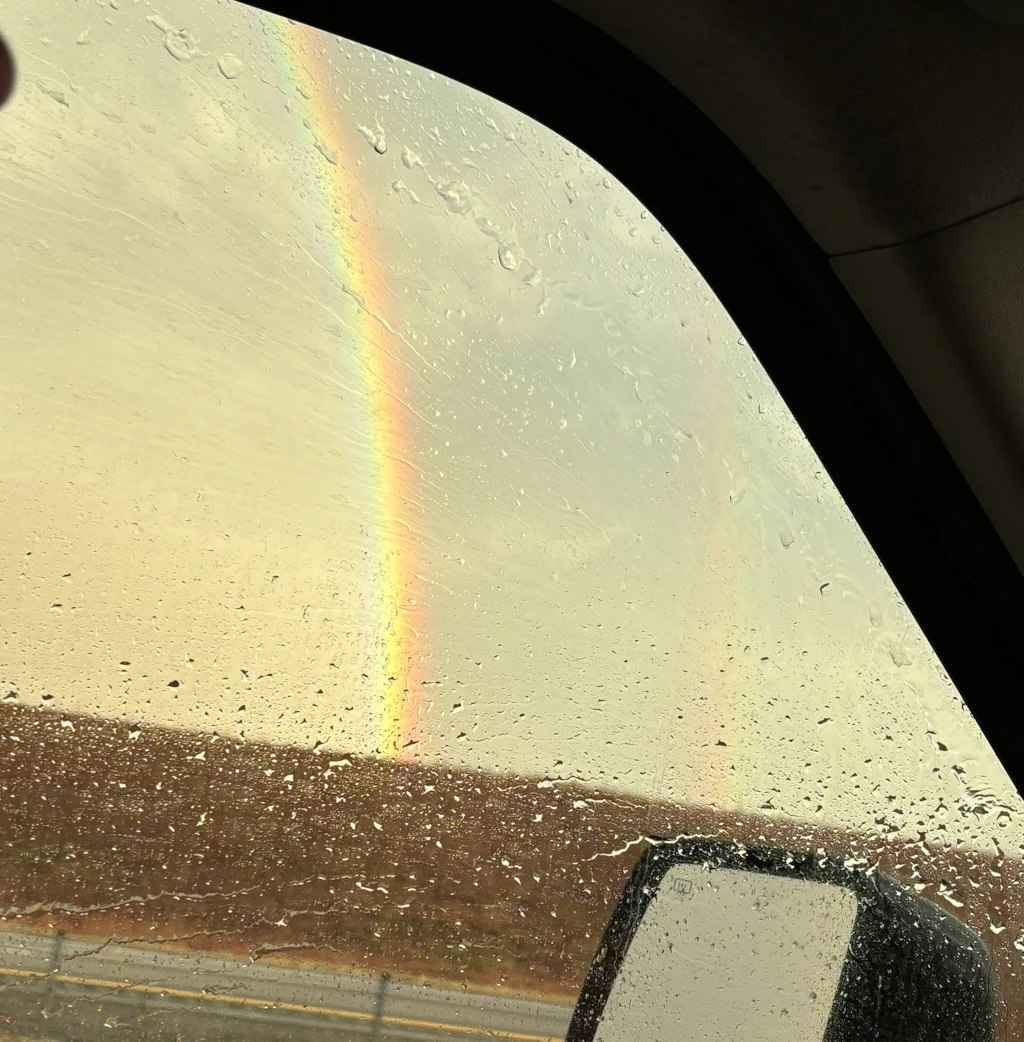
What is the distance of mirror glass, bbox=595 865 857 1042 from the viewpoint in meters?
1.73

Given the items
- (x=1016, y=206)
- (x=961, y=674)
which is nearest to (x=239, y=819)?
(x=961, y=674)

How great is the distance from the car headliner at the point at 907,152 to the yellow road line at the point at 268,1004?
130 cm

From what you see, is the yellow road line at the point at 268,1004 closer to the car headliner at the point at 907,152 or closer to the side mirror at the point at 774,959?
the side mirror at the point at 774,959

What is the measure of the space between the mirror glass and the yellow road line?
0.24 metres

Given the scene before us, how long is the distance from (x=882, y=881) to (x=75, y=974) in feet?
5.31

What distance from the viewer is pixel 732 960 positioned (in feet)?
6.03

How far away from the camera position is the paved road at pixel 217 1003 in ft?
4.56

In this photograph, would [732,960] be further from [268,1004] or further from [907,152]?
[907,152]

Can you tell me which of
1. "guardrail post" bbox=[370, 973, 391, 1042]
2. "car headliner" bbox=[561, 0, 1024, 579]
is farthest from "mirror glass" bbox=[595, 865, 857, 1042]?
"car headliner" bbox=[561, 0, 1024, 579]

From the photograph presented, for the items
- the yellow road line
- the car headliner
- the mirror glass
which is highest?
the car headliner

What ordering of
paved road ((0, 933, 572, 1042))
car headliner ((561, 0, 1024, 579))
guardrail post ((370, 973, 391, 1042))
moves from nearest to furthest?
car headliner ((561, 0, 1024, 579)) < paved road ((0, 933, 572, 1042)) < guardrail post ((370, 973, 391, 1042))

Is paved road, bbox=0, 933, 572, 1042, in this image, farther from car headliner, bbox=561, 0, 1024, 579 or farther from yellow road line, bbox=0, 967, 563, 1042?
car headliner, bbox=561, 0, 1024, 579

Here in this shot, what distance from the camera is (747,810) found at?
1.89 m

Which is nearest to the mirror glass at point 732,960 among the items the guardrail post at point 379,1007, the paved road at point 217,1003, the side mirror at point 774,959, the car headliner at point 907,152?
the side mirror at point 774,959
